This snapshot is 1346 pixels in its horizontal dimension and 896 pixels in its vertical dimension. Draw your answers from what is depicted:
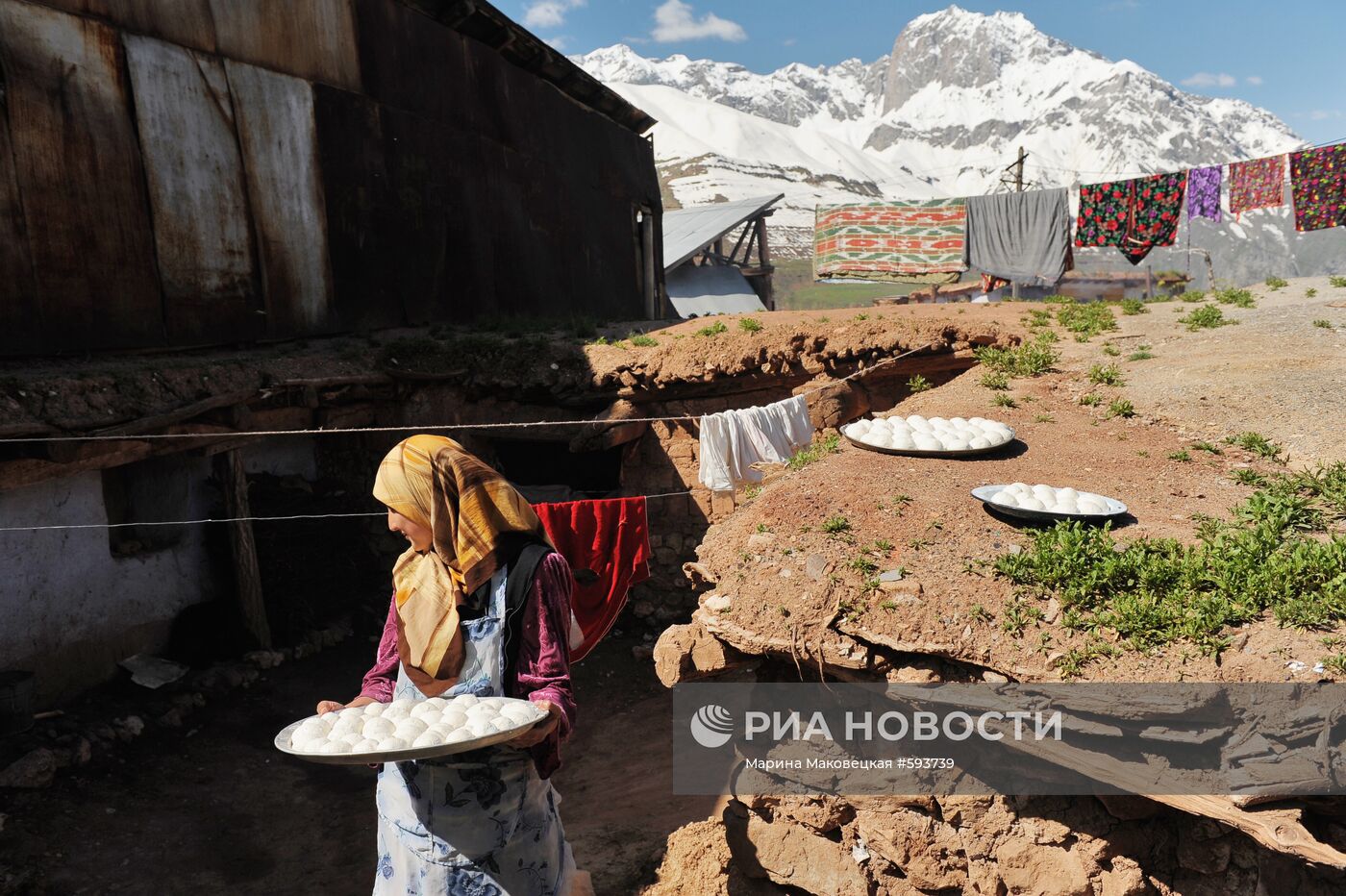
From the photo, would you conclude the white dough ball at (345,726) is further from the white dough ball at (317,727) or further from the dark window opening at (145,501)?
the dark window opening at (145,501)

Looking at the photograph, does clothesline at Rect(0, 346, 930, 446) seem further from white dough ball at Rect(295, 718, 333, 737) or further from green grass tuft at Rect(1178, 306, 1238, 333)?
white dough ball at Rect(295, 718, 333, 737)

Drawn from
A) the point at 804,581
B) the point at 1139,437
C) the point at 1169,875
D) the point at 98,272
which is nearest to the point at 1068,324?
the point at 1139,437

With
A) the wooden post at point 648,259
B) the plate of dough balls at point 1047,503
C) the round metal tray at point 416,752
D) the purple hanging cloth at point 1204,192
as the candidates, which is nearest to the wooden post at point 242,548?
the round metal tray at point 416,752

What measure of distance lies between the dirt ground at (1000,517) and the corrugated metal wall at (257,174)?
608 cm

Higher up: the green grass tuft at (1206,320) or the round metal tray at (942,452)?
the green grass tuft at (1206,320)

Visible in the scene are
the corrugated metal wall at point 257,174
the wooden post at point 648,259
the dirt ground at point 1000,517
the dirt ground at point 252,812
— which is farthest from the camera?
the wooden post at point 648,259

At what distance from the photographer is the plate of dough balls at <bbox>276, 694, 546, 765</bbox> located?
2.06 m

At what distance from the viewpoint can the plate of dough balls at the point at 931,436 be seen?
559cm

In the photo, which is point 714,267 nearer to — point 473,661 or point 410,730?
point 473,661

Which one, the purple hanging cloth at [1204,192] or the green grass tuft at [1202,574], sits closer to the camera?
the green grass tuft at [1202,574]

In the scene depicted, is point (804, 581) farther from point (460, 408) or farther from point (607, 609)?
point (460, 408)

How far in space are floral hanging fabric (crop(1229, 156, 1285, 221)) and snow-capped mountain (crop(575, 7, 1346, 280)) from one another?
2862cm

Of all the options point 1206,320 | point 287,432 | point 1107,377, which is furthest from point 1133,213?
point 287,432

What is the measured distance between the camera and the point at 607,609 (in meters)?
7.61
